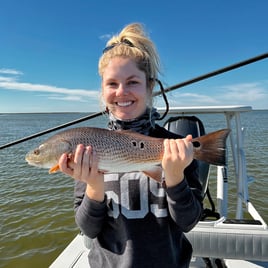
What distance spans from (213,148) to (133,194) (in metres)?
0.59

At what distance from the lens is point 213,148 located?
181 centimetres

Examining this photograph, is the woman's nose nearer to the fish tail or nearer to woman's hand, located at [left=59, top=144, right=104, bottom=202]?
woman's hand, located at [left=59, top=144, right=104, bottom=202]

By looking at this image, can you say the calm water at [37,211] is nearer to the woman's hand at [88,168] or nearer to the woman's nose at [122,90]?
the woman's hand at [88,168]

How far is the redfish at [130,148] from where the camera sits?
1.81 meters

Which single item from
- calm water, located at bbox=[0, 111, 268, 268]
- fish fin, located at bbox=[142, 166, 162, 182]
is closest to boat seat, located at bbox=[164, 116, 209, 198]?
fish fin, located at bbox=[142, 166, 162, 182]

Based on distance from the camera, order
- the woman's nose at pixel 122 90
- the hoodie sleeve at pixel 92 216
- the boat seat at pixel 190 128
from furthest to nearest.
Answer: the boat seat at pixel 190 128
the woman's nose at pixel 122 90
the hoodie sleeve at pixel 92 216

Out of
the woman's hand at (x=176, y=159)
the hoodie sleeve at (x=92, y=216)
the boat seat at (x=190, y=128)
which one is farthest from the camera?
the boat seat at (x=190, y=128)

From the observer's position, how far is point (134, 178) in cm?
196

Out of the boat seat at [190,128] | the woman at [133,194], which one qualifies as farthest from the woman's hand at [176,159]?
the boat seat at [190,128]

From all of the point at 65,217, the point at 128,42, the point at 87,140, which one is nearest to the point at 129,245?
the point at 87,140

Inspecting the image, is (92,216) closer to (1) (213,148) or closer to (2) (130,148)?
(2) (130,148)

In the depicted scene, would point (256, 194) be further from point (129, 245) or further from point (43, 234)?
point (129, 245)

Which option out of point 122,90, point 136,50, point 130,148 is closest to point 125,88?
point 122,90

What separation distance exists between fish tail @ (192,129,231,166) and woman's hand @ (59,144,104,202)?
0.62m
